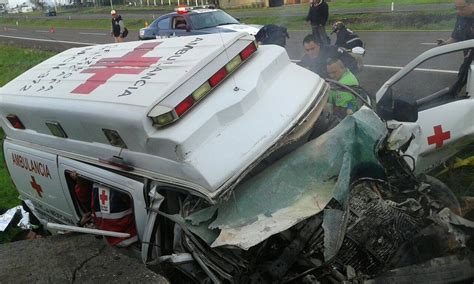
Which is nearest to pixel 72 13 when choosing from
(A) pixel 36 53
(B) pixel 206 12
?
(A) pixel 36 53

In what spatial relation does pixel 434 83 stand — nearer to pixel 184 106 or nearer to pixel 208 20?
pixel 184 106

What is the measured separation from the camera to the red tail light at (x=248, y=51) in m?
3.36

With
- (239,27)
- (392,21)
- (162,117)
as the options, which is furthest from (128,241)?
(392,21)

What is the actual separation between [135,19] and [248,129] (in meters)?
30.1

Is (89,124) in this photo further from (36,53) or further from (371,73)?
(36,53)

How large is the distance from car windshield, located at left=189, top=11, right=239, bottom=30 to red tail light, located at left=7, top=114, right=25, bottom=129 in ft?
31.4

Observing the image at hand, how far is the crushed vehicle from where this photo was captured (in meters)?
2.65

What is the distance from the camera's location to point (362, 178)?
2973 mm

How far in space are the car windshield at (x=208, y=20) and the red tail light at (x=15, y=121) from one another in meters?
9.57

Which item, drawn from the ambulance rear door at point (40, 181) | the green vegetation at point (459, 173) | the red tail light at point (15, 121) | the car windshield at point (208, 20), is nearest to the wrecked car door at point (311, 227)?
the green vegetation at point (459, 173)

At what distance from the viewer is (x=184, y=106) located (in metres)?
2.90

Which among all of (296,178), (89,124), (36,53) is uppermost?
(89,124)

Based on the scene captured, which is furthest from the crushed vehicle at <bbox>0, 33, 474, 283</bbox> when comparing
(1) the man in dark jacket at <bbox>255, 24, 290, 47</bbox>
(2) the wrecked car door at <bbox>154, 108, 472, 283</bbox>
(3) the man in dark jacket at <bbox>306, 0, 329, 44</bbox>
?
(3) the man in dark jacket at <bbox>306, 0, 329, 44</bbox>

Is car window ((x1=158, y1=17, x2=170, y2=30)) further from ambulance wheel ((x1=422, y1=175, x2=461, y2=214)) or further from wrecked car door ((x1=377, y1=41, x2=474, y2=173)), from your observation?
ambulance wheel ((x1=422, y1=175, x2=461, y2=214))
